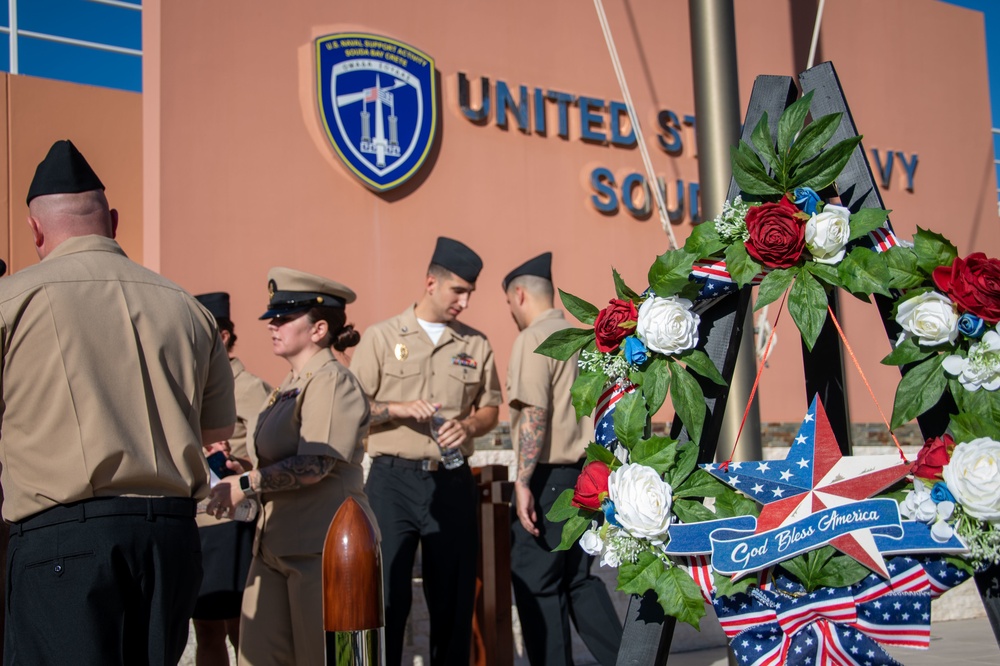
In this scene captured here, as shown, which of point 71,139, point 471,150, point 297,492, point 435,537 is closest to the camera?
point 297,492

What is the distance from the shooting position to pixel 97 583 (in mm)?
2375

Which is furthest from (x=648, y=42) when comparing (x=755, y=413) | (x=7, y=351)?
(x=7, y=351)

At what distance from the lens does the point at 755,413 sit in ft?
11.0

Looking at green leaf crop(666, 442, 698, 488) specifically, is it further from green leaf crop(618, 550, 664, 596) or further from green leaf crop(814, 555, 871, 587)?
green leaf crop(814, 555, 871, 587)

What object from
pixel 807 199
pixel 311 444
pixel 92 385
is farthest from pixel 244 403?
pixel 807 199

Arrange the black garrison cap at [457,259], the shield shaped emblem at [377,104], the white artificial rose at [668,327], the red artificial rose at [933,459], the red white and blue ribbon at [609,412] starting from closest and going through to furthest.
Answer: the red artificial rose at [933,459] → the white artificial rose at [668,327] → the red white and blue ribbon at [609,412] → the black garrison cap at [457,259] → the shield shaped emblem at [377,104]

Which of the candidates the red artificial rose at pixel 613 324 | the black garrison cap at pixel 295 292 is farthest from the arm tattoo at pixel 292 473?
the red artificial rose at pixel 613 324

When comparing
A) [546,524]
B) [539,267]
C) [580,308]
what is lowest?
[546,524]

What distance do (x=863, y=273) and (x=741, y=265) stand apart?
10.4 inches

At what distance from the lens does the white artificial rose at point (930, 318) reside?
7.39ft

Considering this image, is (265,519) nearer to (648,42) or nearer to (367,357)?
(367,357)

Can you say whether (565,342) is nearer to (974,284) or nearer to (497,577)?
(974,284)

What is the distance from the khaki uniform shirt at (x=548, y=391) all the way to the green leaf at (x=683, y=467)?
2098mm

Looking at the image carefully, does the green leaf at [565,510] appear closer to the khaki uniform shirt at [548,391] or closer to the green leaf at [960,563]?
the green leaf at [960,563]
